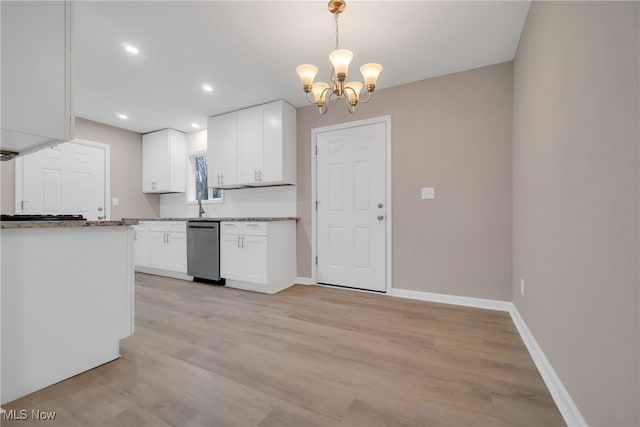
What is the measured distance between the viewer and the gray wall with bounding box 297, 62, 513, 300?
2.69 metres

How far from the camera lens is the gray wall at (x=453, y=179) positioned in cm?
269

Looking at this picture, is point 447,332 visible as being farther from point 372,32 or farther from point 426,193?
point 372,32

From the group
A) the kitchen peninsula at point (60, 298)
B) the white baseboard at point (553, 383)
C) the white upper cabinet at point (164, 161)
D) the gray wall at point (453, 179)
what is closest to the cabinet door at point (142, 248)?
the white upper cabinet at point (164, 161)

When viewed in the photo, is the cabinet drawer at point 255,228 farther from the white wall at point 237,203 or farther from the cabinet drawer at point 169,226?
the cabinet drawer at point 169,226

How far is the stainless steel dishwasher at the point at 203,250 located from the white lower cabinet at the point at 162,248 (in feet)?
0.47

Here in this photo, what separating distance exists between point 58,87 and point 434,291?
3437mm

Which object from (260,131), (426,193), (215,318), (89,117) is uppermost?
(89,117)

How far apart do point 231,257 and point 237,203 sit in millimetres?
1137

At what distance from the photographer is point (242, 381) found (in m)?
1.49

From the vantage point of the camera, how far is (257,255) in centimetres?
330

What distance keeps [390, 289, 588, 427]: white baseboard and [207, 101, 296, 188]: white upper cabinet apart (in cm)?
218

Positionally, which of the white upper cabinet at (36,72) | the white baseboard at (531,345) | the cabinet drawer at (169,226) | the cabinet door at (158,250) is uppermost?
the white upper cabinet at (36,72)

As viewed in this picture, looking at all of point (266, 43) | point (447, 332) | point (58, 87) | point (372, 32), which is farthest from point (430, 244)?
point (58, 87)

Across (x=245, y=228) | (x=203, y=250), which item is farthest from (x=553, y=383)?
(x=203, y=250)
